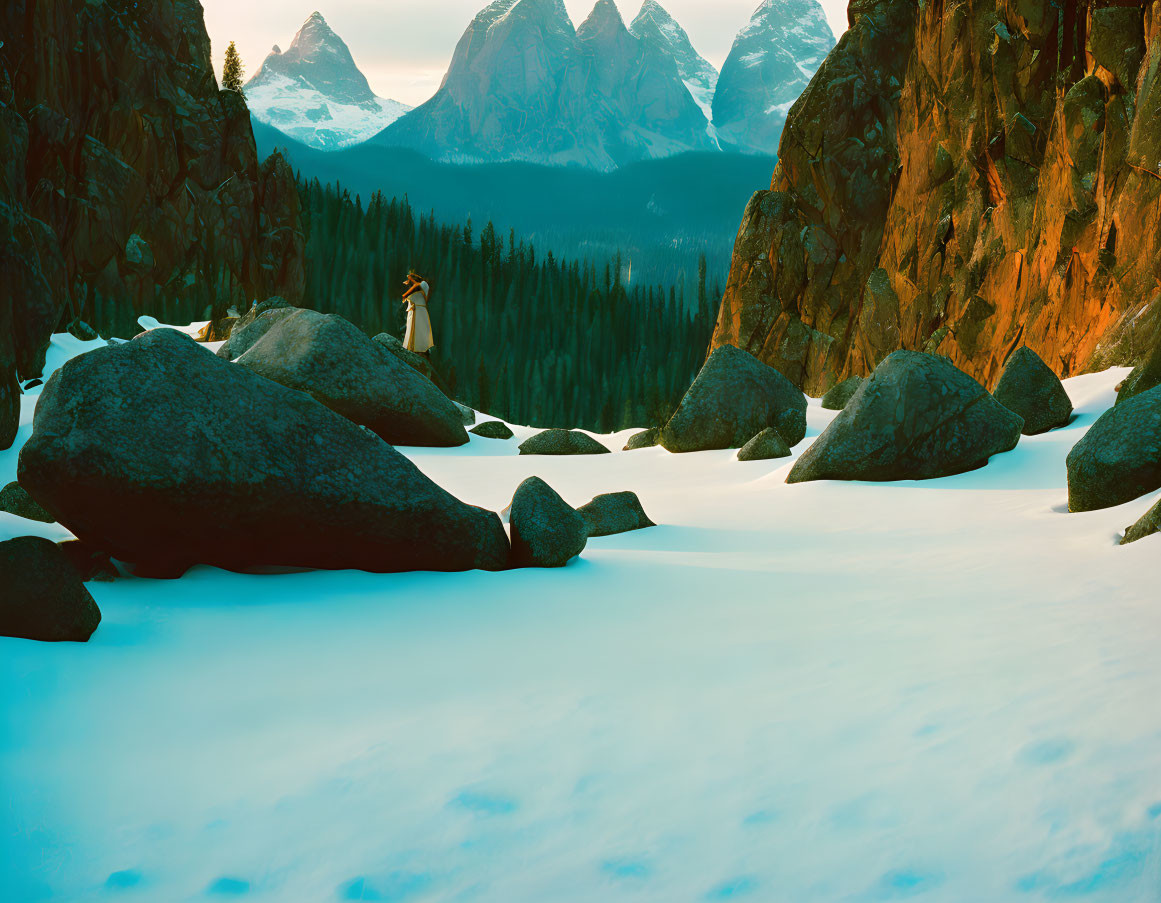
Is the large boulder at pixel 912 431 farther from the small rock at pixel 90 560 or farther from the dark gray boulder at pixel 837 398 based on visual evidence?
the dark gray boulder at pixel 837 398

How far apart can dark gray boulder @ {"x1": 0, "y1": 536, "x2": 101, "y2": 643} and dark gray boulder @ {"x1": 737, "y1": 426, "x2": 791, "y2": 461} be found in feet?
22.9

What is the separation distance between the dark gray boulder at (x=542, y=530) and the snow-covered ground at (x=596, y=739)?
37 cm

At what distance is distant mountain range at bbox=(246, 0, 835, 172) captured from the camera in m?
119

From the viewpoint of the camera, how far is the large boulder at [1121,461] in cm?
503

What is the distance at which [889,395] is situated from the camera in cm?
717

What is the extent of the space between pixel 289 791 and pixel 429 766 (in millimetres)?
326

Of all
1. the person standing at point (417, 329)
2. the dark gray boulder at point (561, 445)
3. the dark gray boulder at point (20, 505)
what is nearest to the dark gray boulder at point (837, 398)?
the dark gray boulder at point (561, 445)

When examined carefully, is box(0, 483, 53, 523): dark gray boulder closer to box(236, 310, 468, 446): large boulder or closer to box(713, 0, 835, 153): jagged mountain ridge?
box(236, 310, 468, 446): large boulder

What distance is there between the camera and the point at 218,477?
12.3 feet

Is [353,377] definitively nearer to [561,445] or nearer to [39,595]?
[561,445]

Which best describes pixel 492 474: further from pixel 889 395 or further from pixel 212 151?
pixel 212 151

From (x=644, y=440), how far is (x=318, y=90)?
203 metres

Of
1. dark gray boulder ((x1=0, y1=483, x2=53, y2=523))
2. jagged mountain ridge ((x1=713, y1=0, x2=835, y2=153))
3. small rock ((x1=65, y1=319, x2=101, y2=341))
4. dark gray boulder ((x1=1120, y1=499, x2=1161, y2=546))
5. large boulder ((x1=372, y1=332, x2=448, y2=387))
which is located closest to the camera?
dark gray boulder ((x1=1120, y1=499, x2=1161, y2=546))

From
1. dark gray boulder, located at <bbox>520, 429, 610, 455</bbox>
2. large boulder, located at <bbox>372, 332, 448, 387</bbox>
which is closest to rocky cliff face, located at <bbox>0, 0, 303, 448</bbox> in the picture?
large boulder, located at <bbox>372, 332, 448, 387</bbox>
